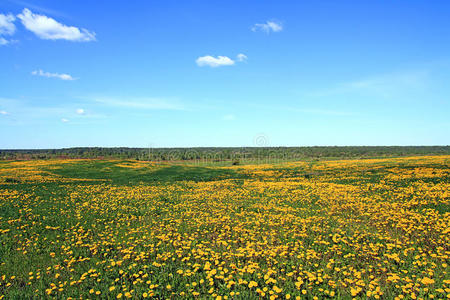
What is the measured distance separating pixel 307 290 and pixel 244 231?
423 cm

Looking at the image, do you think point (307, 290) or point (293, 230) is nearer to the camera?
point (307, 290)

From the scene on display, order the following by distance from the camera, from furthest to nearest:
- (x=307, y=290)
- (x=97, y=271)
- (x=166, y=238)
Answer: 1. (x=166, y=238)
2. (x=97, y=271)
3. (x=307, y=290)

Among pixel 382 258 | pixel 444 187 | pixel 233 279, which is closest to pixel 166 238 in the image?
pixel 233 279

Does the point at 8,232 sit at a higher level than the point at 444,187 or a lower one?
lower

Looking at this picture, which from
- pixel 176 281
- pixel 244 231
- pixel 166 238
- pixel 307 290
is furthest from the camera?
pixel 244 231

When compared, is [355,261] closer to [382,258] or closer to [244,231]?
[382,258]

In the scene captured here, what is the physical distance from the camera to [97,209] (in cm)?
1438

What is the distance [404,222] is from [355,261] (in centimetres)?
451

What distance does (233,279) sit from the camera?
649 cm

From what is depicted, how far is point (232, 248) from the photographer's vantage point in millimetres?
8289

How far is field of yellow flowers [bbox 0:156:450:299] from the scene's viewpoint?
238 inches

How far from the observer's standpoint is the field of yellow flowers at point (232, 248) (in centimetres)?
605

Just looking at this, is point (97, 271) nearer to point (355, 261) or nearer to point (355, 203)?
point (355, 261)

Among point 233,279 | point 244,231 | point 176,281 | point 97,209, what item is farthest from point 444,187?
point 97,209
